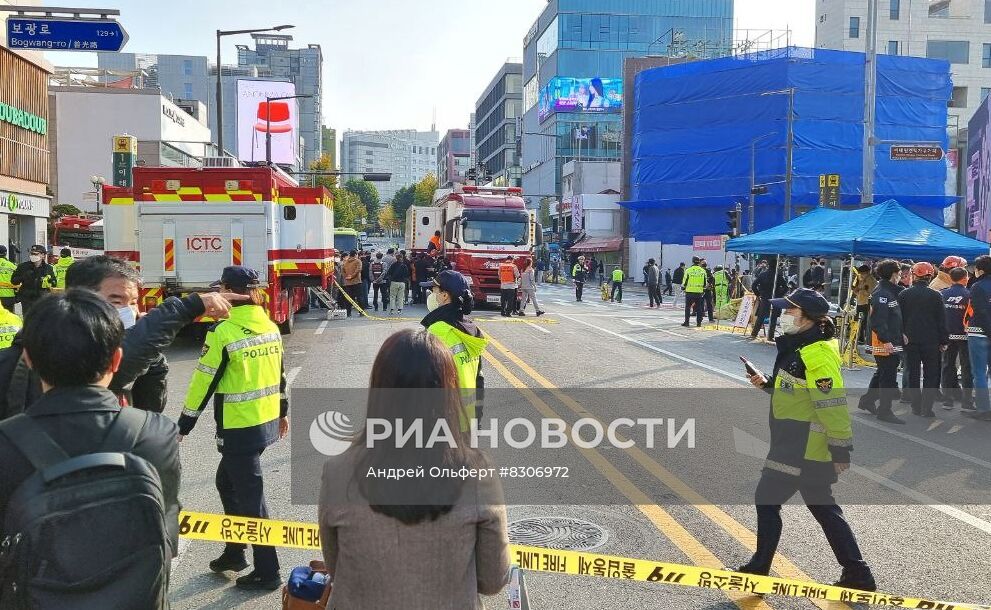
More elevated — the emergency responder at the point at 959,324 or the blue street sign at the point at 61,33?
the blue street sign at the point at 61,33

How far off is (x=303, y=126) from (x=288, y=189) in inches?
4662

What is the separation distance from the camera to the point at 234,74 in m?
105

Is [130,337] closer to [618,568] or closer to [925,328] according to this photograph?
[618,568]

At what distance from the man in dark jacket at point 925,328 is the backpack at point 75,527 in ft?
33.0

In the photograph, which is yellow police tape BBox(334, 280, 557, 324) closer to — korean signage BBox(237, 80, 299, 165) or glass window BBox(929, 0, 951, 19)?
korean signage BBox(237, 80, 299, 165)

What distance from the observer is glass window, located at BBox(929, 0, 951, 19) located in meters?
74.9

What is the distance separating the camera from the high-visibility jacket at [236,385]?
489cm

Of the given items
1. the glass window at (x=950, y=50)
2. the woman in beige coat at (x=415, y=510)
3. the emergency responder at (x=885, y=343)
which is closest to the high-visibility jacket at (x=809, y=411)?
the woman in beige coat at (x=415, y=510)

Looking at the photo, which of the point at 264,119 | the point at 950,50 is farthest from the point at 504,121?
the point at 950,50

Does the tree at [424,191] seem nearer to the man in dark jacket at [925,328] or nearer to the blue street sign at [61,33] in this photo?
the blue street sign at [61,33]

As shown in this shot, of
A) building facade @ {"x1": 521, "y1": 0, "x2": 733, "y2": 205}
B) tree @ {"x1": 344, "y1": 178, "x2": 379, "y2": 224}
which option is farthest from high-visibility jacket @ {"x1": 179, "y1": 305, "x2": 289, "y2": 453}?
tree @ {"x1": 344, "y1": 178, "x2": 379, "y2": 224}

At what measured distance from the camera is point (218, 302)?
3.82 meters

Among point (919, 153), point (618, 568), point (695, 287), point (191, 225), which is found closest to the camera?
point (618, 568)

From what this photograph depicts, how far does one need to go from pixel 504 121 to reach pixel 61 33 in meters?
98.5
